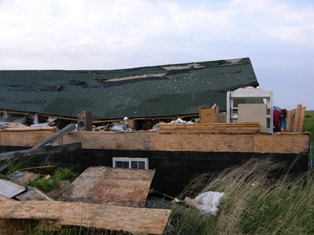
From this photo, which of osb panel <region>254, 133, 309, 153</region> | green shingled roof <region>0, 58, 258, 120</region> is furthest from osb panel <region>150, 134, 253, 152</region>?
green shingled roof <region>0, 58, 258, 120</region>

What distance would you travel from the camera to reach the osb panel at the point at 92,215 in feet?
15.7

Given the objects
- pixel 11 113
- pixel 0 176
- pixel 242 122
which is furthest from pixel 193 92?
pixel 0 176

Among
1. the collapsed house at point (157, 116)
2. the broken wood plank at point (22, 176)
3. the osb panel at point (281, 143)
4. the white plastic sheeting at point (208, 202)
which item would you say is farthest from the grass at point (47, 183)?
the osb panel at point (281, 143)

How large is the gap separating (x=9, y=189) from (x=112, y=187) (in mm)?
1611

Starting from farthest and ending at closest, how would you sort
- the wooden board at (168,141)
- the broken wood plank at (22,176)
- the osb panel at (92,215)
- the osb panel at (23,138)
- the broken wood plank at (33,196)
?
1. the osb panel at (23,138)
2. the wooden board at (168,141)
3. the broken wood plank at (22,176)
4. the broken wood plank at (33,196)
5. the osb panel at (92,215)

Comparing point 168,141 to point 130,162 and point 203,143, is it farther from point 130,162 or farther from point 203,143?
point 130,162

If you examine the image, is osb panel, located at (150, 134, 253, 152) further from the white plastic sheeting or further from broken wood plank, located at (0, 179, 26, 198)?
broken wood plank, located at (0, 179, 26, 198)

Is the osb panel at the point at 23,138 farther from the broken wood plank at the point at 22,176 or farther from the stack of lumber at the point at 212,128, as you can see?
the stack of lumber at the point at 212,128

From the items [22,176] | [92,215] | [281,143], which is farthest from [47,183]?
[281,143]

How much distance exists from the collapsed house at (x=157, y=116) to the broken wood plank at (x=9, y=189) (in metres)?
2.61

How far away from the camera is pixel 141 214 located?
5.11 m

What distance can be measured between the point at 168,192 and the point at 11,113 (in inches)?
259

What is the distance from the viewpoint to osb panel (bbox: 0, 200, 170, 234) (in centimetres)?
478

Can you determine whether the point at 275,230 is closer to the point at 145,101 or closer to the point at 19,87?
the point at 145,101
